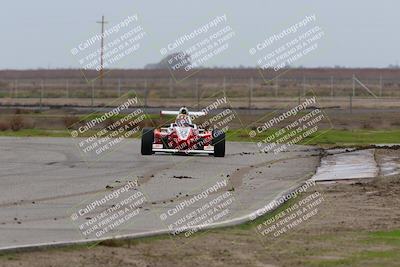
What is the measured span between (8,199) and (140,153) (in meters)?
13.0

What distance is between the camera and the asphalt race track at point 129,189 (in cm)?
1390

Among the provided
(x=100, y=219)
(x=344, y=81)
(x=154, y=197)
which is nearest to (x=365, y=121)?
(x=154, y=197)

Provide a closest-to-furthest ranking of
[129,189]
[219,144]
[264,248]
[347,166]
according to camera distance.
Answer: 1. [264,248]
2. [129,189]
3. [347,166]
4. [219,144]

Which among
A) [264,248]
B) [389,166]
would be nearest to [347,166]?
[389,166]

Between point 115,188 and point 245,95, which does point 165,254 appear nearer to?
point 115,188

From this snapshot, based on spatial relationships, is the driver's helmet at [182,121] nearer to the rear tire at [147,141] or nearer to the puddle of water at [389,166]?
the rear tire at [147,141]

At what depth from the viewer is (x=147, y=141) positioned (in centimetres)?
2925

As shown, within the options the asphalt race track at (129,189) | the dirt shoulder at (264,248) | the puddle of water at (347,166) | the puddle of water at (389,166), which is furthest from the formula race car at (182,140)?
the dirt shoulder at (264,248)

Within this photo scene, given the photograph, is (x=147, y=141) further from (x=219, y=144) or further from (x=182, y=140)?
(x=219, y=144)

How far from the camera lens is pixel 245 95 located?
85.4 meters

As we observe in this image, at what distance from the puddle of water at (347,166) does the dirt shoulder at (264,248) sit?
6.64 m

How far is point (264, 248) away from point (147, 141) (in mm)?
17383

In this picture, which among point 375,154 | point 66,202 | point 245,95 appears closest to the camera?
point 66,202

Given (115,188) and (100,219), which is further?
(115,188)
